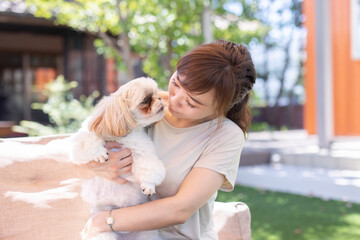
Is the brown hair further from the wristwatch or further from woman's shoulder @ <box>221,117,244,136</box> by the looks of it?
the wristwatch

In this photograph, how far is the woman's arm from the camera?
1.74 metres

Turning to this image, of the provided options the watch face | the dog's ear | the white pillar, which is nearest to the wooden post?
the white pillar

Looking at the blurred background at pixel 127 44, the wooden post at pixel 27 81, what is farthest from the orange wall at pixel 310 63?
the wooden post at pixel 27 81

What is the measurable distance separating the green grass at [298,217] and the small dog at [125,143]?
6.81 ft

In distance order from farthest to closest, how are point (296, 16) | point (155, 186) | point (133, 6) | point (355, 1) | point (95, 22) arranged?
point (296, 16) → point (355, 1) → point (95, 22) → point (133, 6) → point (155, 186)

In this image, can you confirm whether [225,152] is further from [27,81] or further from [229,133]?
[27,81]

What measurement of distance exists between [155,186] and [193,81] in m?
0.52

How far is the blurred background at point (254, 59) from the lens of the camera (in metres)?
4.74

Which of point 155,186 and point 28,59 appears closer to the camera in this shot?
point 155,186

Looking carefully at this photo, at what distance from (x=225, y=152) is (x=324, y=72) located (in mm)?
5862

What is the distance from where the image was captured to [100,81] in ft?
38.0

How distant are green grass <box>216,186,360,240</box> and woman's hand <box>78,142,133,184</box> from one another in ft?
6.92

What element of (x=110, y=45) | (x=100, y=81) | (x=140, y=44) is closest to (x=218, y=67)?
(x=140, y=44)

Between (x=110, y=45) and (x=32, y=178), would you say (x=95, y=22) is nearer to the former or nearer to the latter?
(x=110, y=45)
